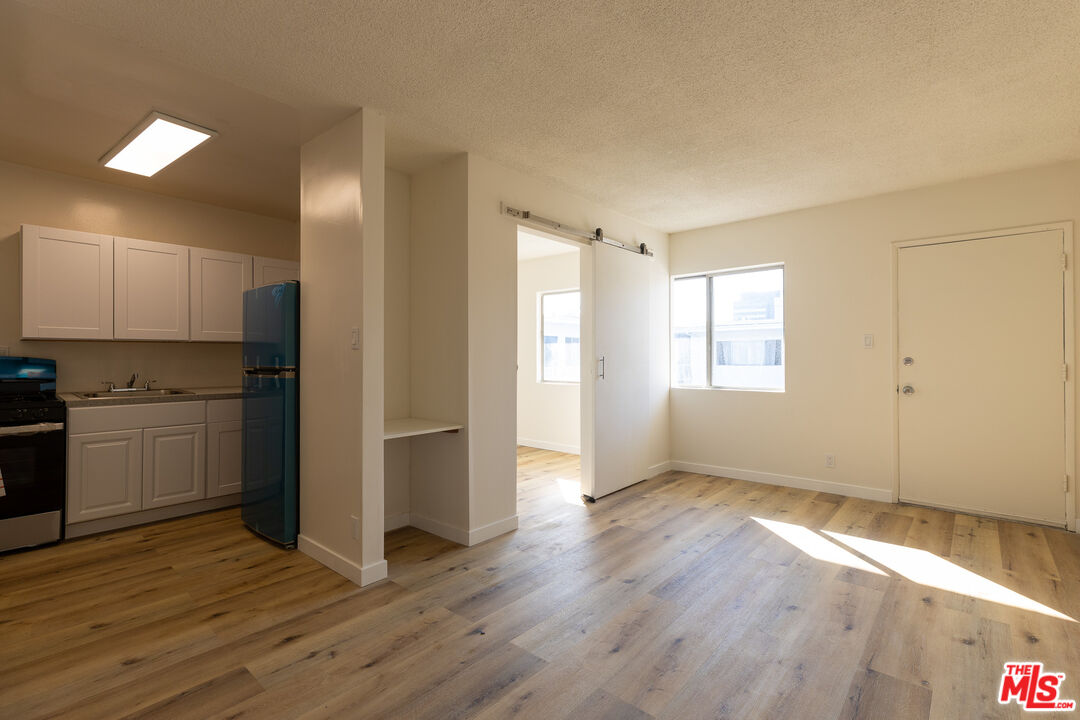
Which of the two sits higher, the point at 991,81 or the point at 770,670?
the point at 991,81

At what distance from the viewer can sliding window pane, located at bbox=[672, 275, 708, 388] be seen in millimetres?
5496

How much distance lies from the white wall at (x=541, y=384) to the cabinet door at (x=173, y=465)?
12.5 ft

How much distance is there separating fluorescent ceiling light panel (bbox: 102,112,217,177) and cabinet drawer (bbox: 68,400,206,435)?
5.46 ft

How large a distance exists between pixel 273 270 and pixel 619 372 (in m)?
3.32

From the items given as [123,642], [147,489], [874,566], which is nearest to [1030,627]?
[874,566]

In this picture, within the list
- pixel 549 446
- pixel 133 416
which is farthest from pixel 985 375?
pixel 133 416

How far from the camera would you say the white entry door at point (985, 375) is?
3691mm

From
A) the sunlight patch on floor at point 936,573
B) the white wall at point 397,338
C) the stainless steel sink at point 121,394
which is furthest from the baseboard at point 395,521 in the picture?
the sunlight patch on floor at point 936,573

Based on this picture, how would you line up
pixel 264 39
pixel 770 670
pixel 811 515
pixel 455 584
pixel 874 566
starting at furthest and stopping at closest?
1. pixel 811 515
2. pixel 874 566
3. pixel 455 584
4. pixel 264 39
5. pixel 770 670

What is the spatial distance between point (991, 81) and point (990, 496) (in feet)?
9.84

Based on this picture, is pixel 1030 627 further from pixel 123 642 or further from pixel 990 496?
pixel 123 642

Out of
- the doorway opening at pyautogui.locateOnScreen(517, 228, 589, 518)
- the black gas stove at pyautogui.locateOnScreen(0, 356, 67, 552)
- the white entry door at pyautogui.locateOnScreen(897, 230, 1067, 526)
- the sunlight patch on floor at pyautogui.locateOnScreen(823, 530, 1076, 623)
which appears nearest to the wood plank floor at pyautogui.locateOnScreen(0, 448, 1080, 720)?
the sunlight patch on floor at pyautogui.locateOnScreen(823, 530, 1076, 623)

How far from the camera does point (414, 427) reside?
3.31 m

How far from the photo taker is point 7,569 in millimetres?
2969
